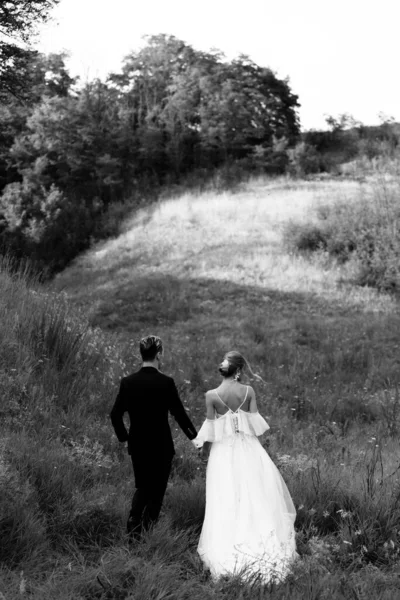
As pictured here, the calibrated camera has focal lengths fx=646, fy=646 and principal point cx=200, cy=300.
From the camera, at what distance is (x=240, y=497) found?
17.4 ft

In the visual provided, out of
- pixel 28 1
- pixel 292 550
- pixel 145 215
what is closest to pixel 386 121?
pixel 145 215

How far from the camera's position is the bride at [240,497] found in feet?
16.1

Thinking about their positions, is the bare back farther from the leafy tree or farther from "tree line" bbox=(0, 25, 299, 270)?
"tree line" bbox=(0, 25, 299, 270)

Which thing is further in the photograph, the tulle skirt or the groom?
the groom

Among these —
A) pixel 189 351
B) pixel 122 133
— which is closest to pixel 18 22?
pixel 189 351

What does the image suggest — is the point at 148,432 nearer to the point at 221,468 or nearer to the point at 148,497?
the point at 148,497

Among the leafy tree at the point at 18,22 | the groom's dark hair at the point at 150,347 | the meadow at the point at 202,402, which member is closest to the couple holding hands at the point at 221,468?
the groom's dark hair at the point at 150,347

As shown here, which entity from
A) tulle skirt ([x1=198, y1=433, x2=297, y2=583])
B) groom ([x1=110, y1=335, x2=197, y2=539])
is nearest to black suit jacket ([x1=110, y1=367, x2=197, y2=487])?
groom ([x1=110, y1=335, x2=197, y2=539])

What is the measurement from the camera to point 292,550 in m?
5.05

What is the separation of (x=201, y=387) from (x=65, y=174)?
28.3m

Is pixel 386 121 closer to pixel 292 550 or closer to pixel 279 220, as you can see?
pixel 279 220

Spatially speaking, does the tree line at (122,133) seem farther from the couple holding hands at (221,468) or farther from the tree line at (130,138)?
the couple holding hands at (221,468)

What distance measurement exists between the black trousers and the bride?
1.35 feet

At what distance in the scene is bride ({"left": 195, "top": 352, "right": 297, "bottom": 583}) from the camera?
4914mm
